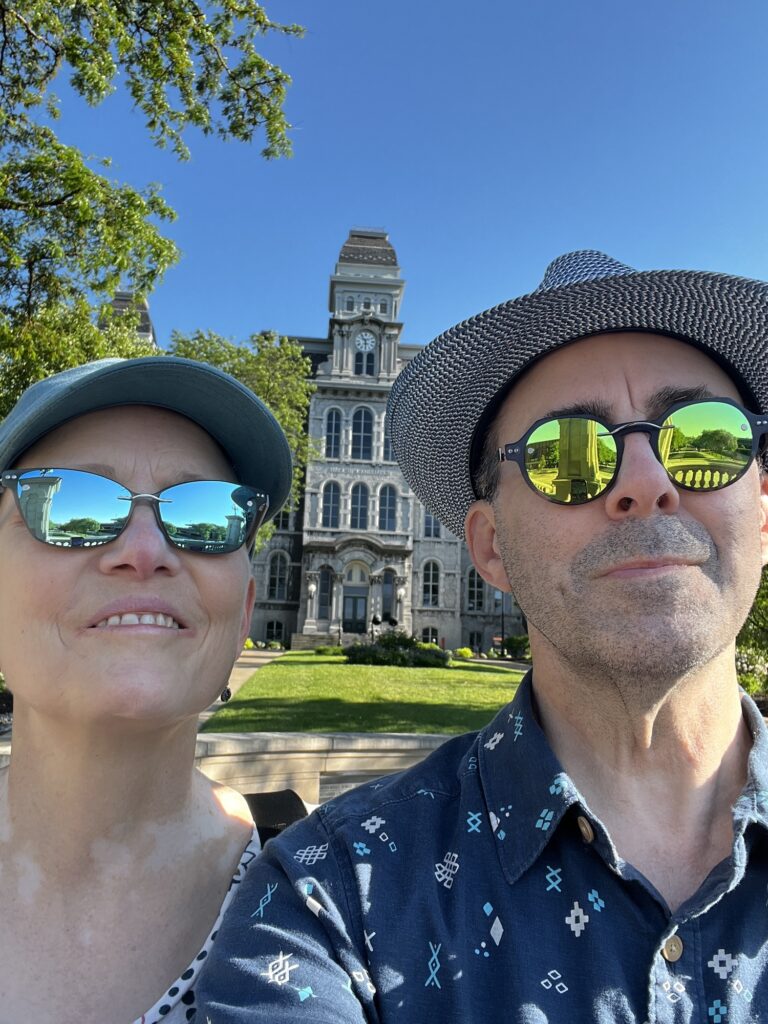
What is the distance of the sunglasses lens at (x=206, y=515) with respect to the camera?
164cm

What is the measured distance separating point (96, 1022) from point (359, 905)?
2.10ft

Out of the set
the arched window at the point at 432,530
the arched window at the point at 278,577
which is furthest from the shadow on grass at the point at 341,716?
the arched window at the point at 432,530

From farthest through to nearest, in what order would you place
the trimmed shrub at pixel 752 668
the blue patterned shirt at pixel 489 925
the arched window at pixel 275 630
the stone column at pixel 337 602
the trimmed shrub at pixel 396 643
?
1. the arched window at pixel 275 630
2. the stone column at pixel 337 602
3. the trimmed shrub at pixel 396 643
4. the trimmed shrub at pixel 752 668
5. the blue patterned shirt at pixel 489 925

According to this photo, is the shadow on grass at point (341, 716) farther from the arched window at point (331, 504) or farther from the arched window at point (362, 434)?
the arched window at point (362, 434)

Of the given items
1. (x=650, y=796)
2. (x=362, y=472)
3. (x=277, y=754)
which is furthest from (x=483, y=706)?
(x=362, y=472)

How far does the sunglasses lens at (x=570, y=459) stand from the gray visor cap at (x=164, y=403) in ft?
2.27

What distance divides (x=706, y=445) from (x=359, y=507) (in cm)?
3713

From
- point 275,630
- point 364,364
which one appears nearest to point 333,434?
point 364,364

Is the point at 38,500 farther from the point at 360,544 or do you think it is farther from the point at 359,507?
the point at 359,507

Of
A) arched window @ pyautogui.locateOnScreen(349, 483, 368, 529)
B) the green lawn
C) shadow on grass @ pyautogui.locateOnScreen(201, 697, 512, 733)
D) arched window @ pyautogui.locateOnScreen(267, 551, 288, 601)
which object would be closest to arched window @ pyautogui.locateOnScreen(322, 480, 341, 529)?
arched window @ pyautogui.locateOnScreen(349, 483, 368, 529)

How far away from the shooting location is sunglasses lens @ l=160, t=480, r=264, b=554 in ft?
5.39

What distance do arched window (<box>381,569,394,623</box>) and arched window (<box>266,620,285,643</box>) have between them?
5.76 metres

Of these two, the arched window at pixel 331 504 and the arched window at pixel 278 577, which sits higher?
the arched window at pixel 331 504

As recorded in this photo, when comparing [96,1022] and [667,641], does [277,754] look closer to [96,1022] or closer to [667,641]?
[96,1022]
